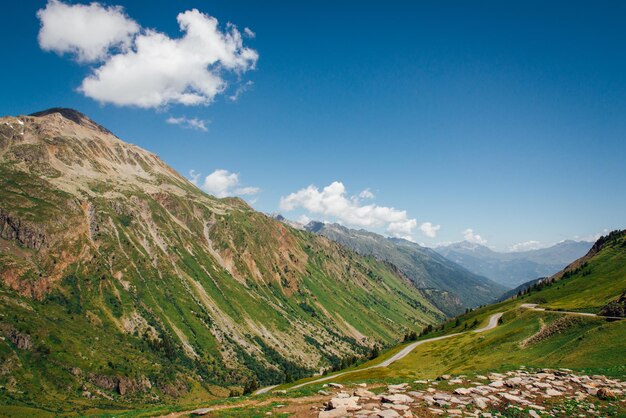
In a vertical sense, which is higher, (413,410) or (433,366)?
(413,410)

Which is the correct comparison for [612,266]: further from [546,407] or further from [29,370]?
[29,370]

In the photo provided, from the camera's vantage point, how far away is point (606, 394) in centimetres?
3180

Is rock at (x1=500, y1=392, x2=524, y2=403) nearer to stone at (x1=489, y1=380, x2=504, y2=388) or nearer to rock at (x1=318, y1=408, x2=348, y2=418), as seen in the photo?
stone at (x1=489, y1=380, x2=504, y2=388)

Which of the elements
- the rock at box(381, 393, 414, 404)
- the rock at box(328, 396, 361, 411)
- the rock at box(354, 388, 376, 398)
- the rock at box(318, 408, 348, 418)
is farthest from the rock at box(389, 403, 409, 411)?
the rock at box(354, 388, 376, 398)

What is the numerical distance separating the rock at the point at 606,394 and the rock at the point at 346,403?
70.1ft

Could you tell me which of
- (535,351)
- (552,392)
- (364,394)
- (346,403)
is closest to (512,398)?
(552,392)

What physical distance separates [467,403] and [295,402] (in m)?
15.4

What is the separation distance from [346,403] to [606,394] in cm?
2279

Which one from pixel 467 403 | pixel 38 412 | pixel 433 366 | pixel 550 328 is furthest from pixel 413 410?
pixel 38 412

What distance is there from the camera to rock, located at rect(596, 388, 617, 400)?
3153 centimetres

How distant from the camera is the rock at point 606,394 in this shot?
31531 mm

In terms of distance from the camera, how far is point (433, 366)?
329 feet

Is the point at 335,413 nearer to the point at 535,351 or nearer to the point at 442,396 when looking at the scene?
the point at 442,396

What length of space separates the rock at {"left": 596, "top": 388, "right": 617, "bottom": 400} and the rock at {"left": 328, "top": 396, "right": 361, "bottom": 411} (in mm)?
21369
